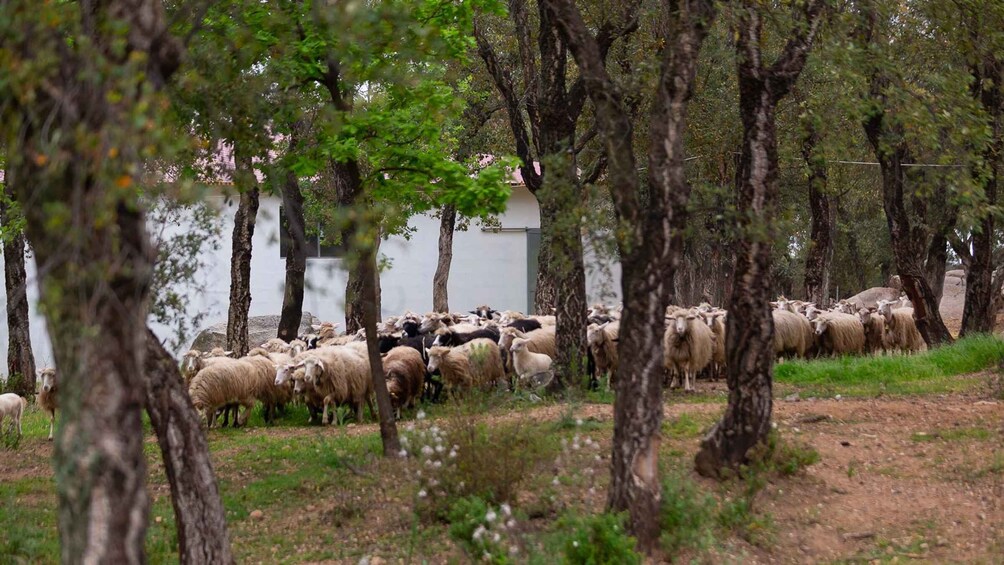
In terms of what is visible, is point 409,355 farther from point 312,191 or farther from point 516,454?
point 312,191

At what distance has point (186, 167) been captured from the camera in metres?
8.19

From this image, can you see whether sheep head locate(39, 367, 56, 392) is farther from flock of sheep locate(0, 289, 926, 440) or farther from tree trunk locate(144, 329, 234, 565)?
tree trunk locate(144, 329, 234, 565)

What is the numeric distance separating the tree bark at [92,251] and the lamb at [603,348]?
13.5 meters

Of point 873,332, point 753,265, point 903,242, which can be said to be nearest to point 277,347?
point 903,242

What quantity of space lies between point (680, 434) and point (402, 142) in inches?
165

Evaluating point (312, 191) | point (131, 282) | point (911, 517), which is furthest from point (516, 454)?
point (312, 191)

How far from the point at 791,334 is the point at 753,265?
12.8 meters

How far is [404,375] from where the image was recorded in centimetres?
1559

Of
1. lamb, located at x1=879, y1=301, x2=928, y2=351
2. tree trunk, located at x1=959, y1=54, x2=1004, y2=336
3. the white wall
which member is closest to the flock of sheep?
lamb, located at x1=879, y1=301, x2=928, y2=351

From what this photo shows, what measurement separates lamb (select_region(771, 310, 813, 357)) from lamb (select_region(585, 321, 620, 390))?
456 centimetres

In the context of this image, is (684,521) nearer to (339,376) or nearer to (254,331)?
(339,376)

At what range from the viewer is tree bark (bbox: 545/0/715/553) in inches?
296

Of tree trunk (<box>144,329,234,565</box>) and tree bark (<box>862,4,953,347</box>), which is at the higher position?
tree bark (<box>862,4,953,347</box>)

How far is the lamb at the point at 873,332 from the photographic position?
78.6 feet
